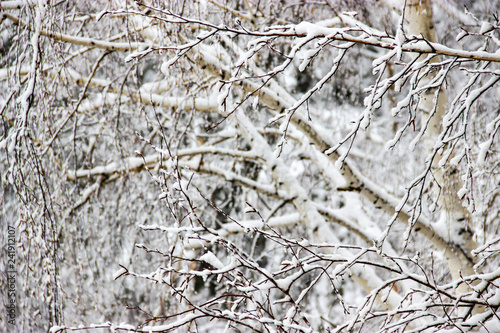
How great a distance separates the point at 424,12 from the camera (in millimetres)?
2953

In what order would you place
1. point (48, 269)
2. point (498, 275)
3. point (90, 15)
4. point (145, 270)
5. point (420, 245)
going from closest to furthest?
point (498, 275) → point (48, 269) → point (90, 15) → point (145, 270) → point (420, 245)

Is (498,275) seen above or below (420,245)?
above

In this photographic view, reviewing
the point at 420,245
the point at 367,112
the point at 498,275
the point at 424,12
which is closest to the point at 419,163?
the point at 420,245

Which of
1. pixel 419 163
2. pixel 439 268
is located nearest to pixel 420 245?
pixel 439 268

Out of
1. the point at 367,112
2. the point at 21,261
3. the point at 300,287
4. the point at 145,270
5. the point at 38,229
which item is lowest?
the point at 300,287

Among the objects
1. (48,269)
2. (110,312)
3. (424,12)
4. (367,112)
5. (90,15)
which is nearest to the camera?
(367,112)

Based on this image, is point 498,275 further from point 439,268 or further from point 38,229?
point 439,268

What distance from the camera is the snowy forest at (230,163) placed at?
1457 mm

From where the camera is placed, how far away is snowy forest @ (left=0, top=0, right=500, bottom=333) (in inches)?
57.4

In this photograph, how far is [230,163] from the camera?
4.40 m

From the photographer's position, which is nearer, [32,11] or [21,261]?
[32,11]

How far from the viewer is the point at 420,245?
4.11 m

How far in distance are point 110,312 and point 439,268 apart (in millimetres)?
3066

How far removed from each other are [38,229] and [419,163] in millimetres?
3651
